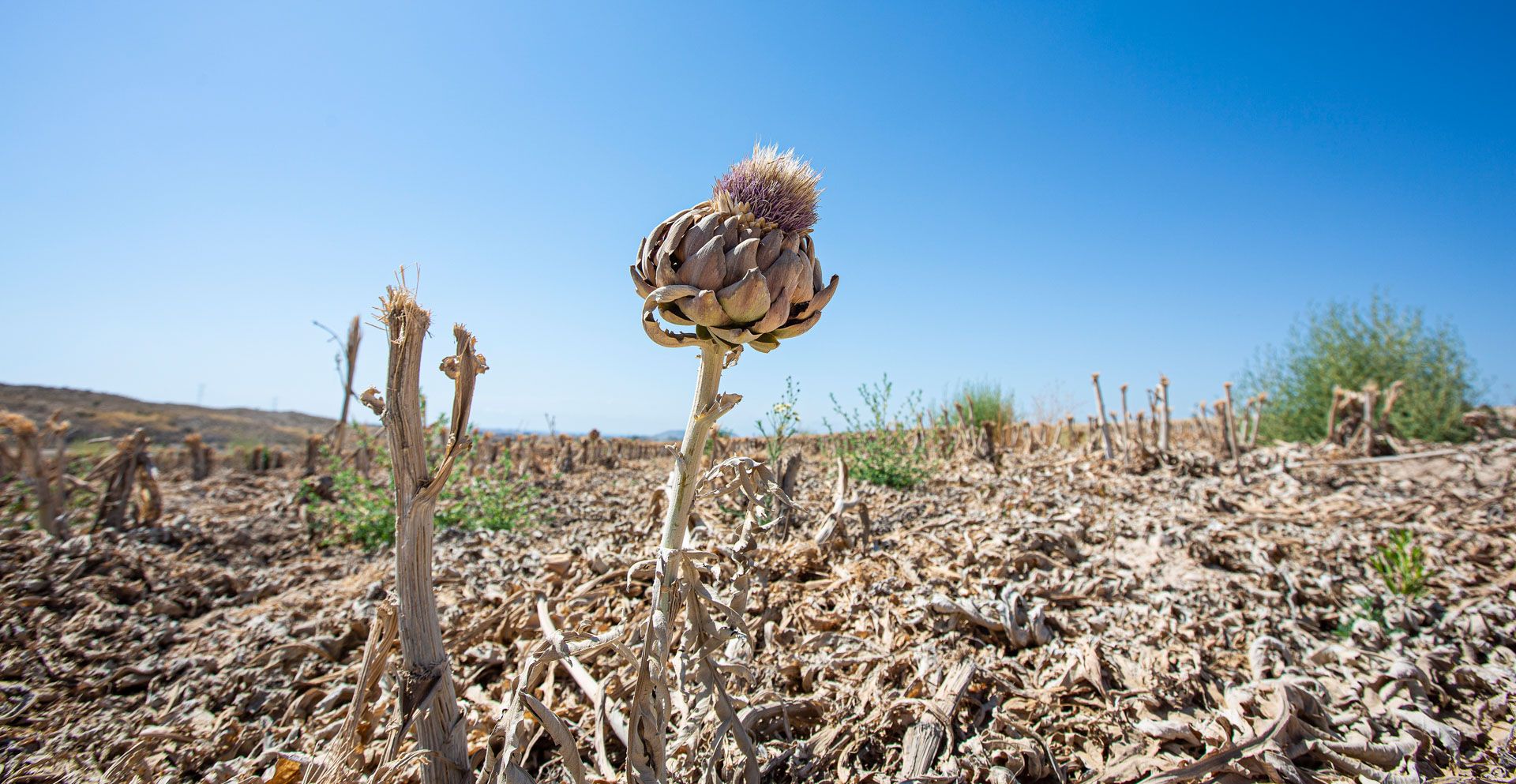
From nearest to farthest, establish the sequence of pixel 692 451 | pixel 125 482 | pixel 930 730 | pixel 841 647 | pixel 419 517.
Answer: pixel 419 517
pixel 692 451
pixel 930 730
pixel 841 647
pixel 125 482

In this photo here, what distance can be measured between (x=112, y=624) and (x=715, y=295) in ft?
11.2

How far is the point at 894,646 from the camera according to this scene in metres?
2.38

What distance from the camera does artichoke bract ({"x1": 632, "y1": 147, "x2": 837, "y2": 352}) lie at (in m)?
1.33

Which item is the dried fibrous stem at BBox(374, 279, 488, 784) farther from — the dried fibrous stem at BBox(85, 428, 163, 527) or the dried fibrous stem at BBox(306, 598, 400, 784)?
the dried fibrous stem at BBox(85, 428, 163, 527)

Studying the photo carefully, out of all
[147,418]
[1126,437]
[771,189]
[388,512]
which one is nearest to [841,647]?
[771,189]

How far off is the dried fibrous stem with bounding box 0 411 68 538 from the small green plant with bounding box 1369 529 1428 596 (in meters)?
7.50

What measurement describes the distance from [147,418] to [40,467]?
38.3 meters

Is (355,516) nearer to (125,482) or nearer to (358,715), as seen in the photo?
(125,482)

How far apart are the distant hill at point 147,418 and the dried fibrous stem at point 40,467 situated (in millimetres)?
25764

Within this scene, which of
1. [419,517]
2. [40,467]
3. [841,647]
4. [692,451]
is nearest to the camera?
[419,517]

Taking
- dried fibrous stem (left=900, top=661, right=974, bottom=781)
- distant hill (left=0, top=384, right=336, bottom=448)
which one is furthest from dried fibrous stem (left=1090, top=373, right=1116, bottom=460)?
distant hill (left=0, top=384, right=336, bottom=448)

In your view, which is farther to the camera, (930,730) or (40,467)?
(40,467)

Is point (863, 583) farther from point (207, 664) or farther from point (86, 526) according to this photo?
point (86, 526)

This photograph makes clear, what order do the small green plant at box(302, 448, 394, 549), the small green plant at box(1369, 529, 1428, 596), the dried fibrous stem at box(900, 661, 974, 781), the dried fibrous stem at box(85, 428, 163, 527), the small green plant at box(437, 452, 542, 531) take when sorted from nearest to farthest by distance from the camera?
the dried fibrous stem at box(900, 661, 974, 781) < the small green plant at box(1369, 529, 1428, 596) < the dried fibrous stem at box(85, 428, 163, 527) < the small green plant at box(302, 448, 394, 549) < the small green plant at box(437, 452, 542, 531)
